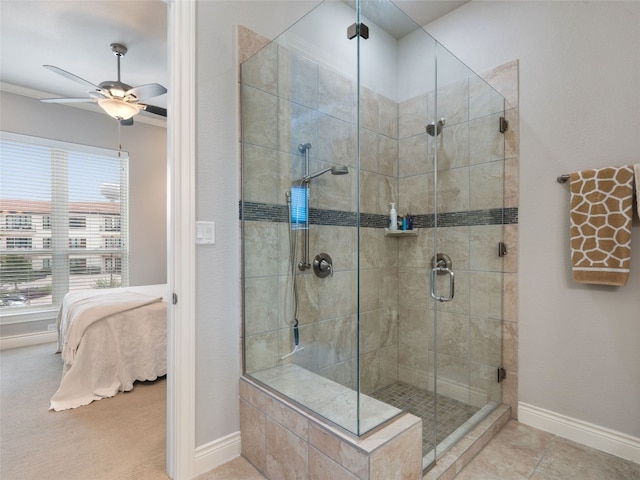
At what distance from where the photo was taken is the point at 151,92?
296 centimetres

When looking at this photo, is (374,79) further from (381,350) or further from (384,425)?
(384,425)

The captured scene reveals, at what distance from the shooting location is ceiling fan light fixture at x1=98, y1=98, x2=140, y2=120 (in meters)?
3.05

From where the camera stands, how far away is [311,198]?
179 cm

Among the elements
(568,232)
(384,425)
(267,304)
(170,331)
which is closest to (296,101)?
(267,304)

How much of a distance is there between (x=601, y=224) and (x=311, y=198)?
1.54 metres

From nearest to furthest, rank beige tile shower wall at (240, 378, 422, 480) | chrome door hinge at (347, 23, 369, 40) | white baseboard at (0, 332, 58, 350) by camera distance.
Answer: beige tile shower wall at (240, 378, 422, 480), chrome door hinge at (347, 23, 369, 40), white baseboard at (0, 332, 58, 350)

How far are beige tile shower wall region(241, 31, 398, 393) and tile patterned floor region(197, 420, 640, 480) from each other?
0.52 m

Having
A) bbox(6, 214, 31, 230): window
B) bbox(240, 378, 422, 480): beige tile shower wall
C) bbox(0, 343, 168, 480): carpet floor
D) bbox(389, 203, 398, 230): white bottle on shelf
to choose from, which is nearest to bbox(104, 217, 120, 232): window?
bbox(6, 214, 31, 230): window

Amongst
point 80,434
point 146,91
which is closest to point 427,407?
point 80,434

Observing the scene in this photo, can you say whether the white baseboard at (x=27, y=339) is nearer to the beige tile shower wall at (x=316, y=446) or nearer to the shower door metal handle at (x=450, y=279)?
the beige tile shower wall at (x=316, y=446)

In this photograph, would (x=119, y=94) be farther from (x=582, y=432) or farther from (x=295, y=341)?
(x=582, y=432)

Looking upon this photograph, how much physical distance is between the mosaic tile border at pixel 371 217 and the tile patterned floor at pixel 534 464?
128cm

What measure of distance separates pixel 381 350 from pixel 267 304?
71 centimetres

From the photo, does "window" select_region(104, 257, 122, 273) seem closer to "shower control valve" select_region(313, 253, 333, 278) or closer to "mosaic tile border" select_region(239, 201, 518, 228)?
"mosaic tile border" select_region(239, 201, 518, 228)
